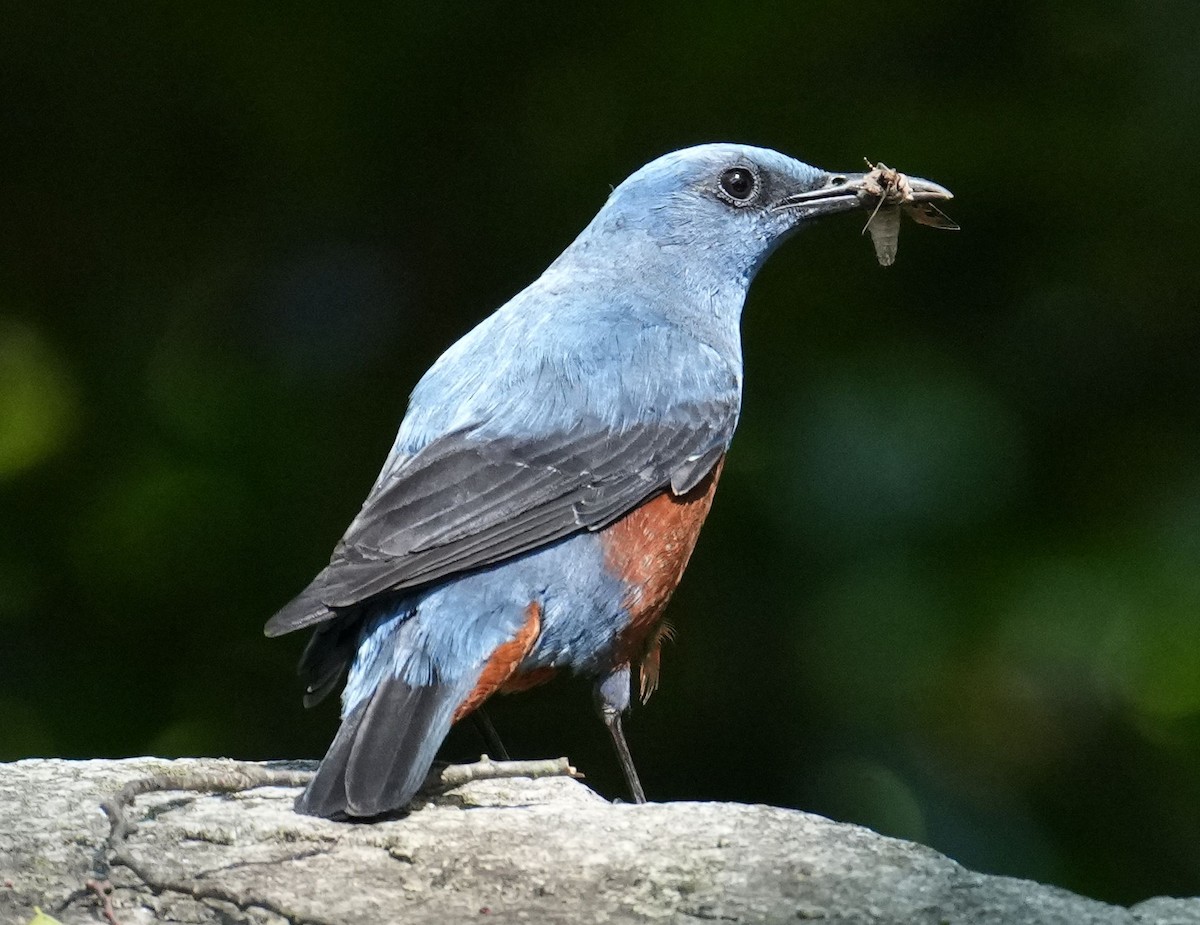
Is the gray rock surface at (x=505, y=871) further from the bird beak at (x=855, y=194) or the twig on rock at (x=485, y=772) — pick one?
the bird beak at (x=855, y=194)

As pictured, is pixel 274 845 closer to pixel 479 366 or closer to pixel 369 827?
pixel 369 827

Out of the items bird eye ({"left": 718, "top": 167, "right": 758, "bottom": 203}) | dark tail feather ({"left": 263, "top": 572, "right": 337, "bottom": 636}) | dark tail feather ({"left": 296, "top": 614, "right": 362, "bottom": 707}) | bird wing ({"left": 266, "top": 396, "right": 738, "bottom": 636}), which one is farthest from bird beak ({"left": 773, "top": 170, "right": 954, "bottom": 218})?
dark tail feather ({"left": 263, "top": 572, "right": 337, "bottom": 636})

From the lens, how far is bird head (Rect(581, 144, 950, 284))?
529 cm

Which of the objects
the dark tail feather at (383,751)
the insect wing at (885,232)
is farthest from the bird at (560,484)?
the insect wing at (885,232)

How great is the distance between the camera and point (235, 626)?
584 centimetres

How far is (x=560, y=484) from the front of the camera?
434 centimetres

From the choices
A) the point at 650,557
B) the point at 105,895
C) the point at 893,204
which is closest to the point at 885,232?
the point at 893,204

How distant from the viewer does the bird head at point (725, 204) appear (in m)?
5.29

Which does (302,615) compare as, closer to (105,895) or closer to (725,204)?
(105,895)

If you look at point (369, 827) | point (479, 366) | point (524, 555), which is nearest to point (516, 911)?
point (369, 827)

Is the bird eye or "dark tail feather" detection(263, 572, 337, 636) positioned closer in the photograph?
"dark tail feather" detection(263, 572, 337, 636)

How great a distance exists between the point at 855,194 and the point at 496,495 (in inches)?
73.9

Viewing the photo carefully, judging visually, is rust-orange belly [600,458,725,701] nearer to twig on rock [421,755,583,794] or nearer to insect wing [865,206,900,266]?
twig on rock [421,755,583,794]

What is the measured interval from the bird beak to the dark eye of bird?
107mm
